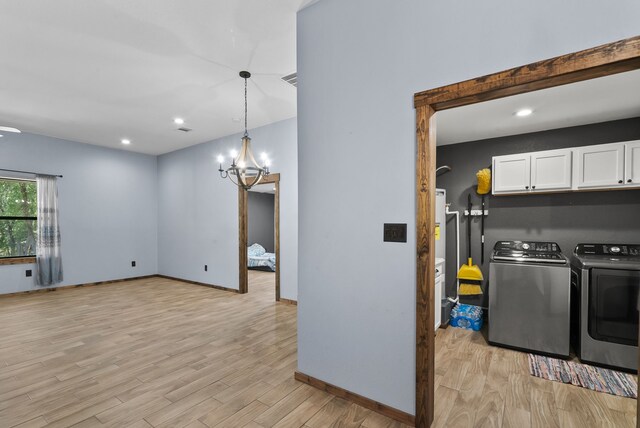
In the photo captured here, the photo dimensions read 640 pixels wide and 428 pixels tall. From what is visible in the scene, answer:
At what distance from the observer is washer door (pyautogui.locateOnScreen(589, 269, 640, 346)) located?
2.62 m

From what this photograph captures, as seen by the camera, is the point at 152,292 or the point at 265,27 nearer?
the point at 265,27

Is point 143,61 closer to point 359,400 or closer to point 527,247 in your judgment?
point 359,400

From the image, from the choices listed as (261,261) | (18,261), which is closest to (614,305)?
(261,261)

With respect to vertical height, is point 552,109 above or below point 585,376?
above

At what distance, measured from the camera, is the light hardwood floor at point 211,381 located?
6.38 feet

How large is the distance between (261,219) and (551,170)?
25.0 ft

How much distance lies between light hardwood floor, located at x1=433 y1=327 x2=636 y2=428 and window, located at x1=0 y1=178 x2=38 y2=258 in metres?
6.98

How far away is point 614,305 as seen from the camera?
8.81ft

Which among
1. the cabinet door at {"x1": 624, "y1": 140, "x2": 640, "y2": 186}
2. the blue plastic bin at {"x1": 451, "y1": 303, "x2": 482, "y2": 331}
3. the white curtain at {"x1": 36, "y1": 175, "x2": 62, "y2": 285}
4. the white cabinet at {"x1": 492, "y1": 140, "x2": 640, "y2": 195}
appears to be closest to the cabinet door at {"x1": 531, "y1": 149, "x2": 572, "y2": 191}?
the white cabinet at {"x1": 492, "y1": 140, "x2": 640, "y2": 195}

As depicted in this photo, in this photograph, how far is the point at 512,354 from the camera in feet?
9.61

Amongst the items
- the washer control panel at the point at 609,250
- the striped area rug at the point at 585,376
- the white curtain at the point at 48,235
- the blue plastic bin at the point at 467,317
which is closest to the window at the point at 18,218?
the white curtain at the point at 48,235

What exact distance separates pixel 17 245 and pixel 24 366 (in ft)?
12.7

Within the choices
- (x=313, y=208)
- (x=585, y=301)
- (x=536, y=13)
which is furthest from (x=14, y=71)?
(x=585, y=301)

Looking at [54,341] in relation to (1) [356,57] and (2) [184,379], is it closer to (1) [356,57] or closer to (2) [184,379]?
(2) [184,379]
